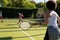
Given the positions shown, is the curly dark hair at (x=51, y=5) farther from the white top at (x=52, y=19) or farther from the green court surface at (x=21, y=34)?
the green court surface at (x=21, y=34)

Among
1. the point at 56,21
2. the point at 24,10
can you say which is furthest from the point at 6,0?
the point at 56,21

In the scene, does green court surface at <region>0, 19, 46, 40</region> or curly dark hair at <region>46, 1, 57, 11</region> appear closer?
curly dark hair at <region>46, 1, 57, 11</region>

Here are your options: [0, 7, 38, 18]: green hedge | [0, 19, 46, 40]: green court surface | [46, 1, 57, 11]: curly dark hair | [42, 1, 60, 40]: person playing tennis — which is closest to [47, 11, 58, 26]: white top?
[42, 1, 60, 40]: person playing tennis

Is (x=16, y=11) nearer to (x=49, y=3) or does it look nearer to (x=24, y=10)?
(x=24, y=10)

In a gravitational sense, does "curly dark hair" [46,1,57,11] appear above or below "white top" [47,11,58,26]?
above

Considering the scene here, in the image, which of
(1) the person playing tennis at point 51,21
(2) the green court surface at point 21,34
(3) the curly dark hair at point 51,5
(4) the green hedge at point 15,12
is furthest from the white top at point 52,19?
(4) the green hedge at point 15,12

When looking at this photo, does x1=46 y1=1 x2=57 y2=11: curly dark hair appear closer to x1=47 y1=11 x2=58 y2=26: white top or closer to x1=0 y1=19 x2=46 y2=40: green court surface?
x1=47 y1=11 x2=58 y2=26: white top

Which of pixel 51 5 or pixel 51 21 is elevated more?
pixel 51 5

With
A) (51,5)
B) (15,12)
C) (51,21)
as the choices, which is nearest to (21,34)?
(51,21)

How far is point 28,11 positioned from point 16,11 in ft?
8.74

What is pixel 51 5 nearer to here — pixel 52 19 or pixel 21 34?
pixel 52 19

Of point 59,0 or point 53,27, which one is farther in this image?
point 59,0

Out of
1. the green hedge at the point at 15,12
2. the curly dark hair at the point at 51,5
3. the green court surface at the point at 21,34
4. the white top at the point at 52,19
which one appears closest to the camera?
the curly dark hair at the point at 51,5

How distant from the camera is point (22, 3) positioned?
5091cm
